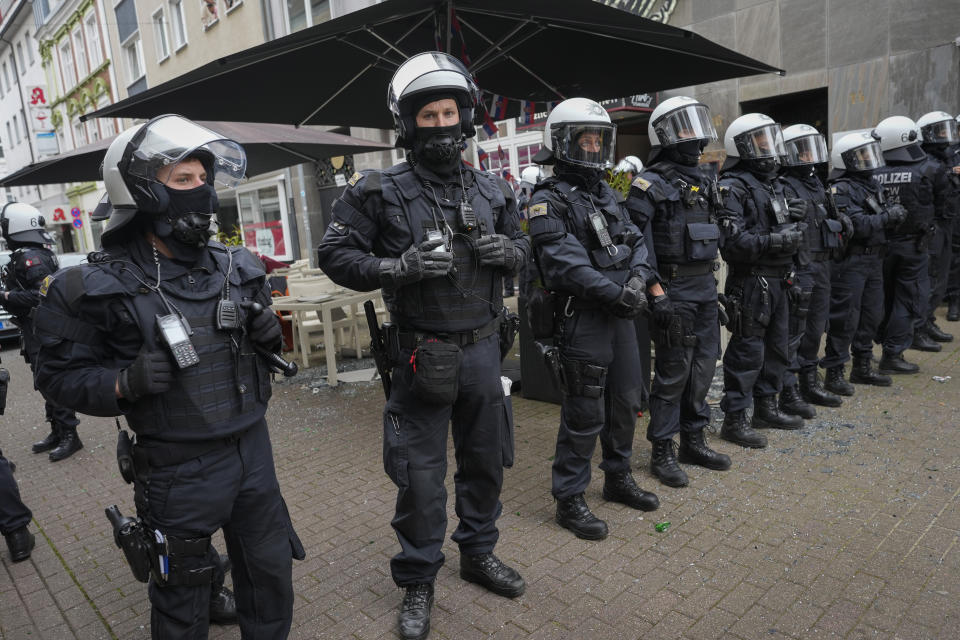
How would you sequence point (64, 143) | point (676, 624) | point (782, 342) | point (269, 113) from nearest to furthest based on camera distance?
point (676, 624), point (782, 342), point (269, 113), point (64, 143)

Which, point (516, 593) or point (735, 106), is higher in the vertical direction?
point (735, 106)

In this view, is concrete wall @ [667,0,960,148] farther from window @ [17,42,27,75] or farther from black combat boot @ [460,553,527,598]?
window @ [17,42,27,75]

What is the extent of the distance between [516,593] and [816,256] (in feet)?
12.5

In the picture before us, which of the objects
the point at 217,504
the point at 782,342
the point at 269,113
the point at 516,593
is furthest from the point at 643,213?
the point at 269,113

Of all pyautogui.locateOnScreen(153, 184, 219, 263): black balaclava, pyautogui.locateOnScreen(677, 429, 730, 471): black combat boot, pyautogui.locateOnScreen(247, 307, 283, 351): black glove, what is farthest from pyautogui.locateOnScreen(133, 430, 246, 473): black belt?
pyautogui.locateOnScreen(677, 429, 730, 471): black combat boot

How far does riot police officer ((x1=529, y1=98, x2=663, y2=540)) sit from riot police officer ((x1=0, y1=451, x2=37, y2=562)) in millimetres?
3185

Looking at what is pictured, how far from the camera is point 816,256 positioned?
Result: 17.2 ft

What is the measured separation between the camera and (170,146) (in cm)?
219

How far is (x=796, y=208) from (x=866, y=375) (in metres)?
2.21

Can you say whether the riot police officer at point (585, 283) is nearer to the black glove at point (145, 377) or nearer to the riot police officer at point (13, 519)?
the black glove at point (145, 377)

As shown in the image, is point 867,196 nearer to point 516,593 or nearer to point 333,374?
point 516,593

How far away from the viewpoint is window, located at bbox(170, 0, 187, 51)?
67.1 ft

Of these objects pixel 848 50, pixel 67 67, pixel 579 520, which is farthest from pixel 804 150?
pixel 67 67

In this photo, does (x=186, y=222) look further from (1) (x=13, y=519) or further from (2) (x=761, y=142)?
(2) (x=761, y=142)
